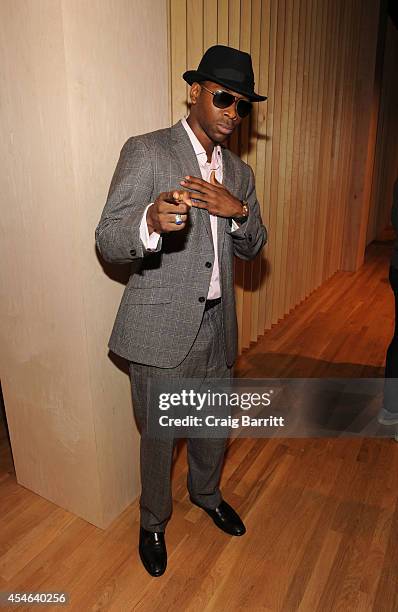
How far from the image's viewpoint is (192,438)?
1993 mm

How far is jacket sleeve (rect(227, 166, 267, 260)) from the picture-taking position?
1.76m

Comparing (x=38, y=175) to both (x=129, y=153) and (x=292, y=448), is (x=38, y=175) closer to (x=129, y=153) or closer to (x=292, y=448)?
(x=129, y=153)

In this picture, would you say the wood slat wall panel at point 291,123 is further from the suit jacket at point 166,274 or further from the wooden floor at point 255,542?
the wooden floor at point 255,542

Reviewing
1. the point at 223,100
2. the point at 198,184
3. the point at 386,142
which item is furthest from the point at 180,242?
the point at 386,142

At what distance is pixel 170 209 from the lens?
53.1 inches

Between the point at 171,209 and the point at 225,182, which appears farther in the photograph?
the point at 225,182

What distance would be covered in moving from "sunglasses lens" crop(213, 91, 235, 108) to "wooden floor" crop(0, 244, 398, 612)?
1734 mm

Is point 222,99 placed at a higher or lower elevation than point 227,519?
higher

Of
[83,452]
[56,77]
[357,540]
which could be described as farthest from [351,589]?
[56,77]

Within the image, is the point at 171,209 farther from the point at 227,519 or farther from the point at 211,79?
the point at 227,519

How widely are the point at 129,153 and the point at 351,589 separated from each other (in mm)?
1783

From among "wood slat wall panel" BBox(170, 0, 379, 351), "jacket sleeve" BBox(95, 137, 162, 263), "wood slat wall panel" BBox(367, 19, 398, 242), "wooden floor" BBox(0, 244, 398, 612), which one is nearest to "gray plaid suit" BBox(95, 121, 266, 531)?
"jacket sleeve" BBox(95, 137, 162, 263)

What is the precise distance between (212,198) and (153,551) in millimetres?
1397

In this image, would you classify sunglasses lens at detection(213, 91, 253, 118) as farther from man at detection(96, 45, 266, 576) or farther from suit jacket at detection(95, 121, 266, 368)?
suit jacket at detection(95, 121, 266, 368)
